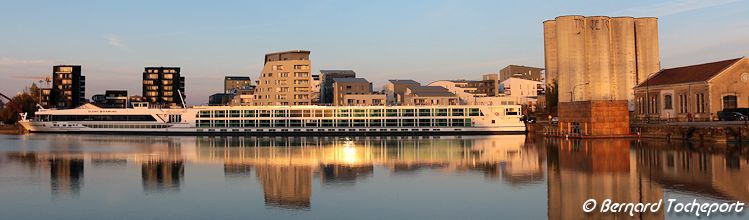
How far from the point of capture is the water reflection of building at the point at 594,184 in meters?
20.8

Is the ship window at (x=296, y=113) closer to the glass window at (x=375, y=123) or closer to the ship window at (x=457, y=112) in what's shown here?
the glass window at (x=375, y=123)

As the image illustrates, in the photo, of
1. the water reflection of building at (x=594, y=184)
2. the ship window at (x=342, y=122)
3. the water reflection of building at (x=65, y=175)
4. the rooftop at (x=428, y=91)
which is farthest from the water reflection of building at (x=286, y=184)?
the rooftop at (x=428, y=91)

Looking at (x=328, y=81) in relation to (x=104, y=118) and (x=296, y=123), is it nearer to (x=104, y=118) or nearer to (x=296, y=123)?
(x=296, y=123)

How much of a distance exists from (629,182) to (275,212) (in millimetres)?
16054

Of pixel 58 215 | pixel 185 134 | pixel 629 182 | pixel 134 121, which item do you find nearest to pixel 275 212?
pixel 58 215

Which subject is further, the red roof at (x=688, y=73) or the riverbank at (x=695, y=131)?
the red roof at (x=688, y=73)

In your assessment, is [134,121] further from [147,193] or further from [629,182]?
[629,182]

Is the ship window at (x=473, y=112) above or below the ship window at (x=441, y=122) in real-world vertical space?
above

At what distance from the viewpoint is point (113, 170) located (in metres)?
35.6

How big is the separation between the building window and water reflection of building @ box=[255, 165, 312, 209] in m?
48.3

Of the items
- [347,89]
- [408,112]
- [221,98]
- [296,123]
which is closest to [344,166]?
[408,112]

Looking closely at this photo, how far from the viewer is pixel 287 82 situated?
99375mm

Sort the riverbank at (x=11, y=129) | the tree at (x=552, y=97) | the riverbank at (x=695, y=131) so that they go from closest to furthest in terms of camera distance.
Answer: the riverbank at (x=695, y=131)
the tree at (x=552, y=97)
the riverbank at (x=11, y=129)

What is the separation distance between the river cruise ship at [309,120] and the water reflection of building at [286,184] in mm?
52134
